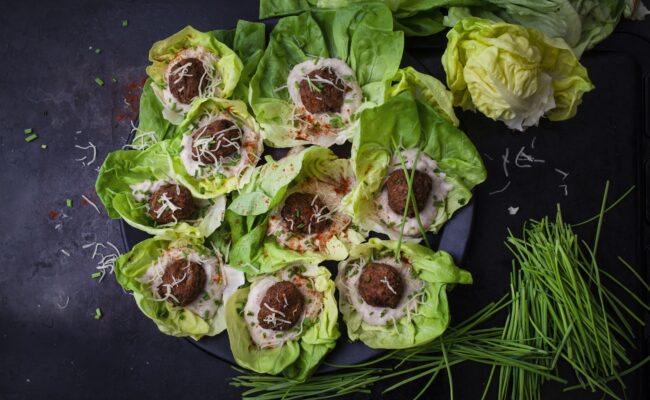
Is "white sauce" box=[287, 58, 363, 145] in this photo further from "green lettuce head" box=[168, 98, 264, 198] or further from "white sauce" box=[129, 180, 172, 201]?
"white sauce" box=[129, 180, 172, 201]

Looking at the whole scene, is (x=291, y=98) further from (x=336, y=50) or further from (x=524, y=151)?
(x=524, y=151)

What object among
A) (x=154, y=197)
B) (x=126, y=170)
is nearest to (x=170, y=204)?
(x=154, y=197)

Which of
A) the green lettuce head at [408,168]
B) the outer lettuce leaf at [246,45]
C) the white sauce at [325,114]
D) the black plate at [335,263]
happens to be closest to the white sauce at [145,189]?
the black plate at [335,263]

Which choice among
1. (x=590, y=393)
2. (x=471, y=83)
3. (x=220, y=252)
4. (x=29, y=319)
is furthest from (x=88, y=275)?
(x=590, y=393)

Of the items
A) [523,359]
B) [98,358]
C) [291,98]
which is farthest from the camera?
[98,358]

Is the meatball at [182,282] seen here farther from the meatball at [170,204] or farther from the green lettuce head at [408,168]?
the green lettuce head at [408,168]

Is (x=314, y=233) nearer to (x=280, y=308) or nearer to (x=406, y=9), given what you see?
(x=280, y=308)
